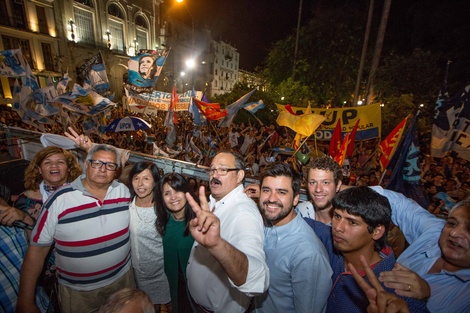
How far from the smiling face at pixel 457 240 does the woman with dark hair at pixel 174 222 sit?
8.10ft

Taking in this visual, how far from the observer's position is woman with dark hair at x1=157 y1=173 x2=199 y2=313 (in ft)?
8.36

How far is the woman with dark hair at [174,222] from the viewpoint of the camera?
255 cm

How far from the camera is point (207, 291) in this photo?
1994 mm

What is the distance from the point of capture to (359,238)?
1.83 metres

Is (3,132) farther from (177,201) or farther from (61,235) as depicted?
(177,201)

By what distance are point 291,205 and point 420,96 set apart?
1415 cm

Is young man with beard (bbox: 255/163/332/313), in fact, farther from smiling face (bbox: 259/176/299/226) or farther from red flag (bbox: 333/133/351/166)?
red flag (bbox: 333/133/351/166)

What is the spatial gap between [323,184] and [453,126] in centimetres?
443

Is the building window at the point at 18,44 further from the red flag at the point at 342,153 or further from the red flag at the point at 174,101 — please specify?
the red flag at the point at 342,153

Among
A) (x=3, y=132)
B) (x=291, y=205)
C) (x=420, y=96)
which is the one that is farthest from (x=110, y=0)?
(x=291, y=205)

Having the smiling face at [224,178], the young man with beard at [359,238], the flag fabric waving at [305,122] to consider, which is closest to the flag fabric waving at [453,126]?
the flag fabric waving at [305,122]

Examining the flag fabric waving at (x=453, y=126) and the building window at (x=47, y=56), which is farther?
the building window at (x=47, y=56)

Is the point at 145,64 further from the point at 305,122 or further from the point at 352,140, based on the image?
the point at 352,140

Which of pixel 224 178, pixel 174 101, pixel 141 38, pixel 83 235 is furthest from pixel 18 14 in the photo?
pixel 224 178
